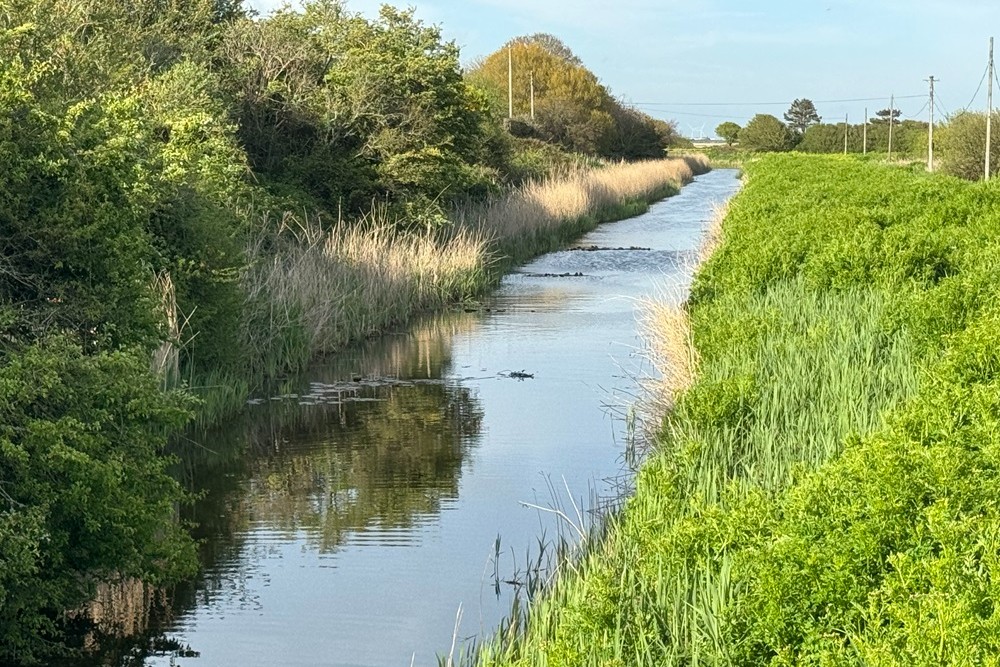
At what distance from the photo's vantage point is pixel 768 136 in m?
155

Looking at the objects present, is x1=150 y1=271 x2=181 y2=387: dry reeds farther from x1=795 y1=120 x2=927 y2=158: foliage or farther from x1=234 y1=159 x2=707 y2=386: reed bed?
x1=795 y1=120 x2=927 y2=158: foliage

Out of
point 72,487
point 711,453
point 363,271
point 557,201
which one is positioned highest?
point 557,201

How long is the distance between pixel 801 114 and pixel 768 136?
2895cm

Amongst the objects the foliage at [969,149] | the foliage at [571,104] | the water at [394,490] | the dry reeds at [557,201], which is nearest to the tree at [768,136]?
the foliage at [571,104]

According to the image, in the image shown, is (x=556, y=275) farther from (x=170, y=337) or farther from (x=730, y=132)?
(x=730, y=132)

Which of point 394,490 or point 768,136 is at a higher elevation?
point 768,136

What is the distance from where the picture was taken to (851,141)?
146500mm

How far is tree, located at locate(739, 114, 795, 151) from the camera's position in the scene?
6088 inches

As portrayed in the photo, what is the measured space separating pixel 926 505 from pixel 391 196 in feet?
64.2

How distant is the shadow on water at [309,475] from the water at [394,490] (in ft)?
0.07

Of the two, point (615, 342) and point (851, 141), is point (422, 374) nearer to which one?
point (615, 342)

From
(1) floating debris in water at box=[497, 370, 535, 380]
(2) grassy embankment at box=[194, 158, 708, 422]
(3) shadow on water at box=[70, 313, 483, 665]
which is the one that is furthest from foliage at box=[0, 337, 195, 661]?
(1) floating debris in water at box=[497, 370, 535, 380]

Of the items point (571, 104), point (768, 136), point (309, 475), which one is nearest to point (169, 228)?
point (309, 475)

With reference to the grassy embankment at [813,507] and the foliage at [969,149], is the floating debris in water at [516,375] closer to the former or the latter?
the grassy embankment at [813,507]
